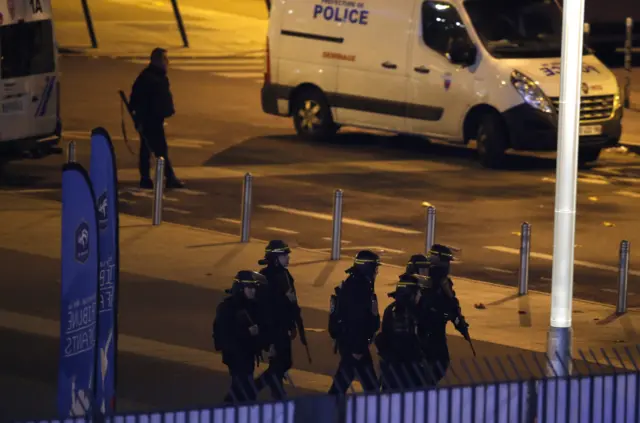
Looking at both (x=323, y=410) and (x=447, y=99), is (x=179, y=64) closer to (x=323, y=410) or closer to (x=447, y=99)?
(x=447, y=99)

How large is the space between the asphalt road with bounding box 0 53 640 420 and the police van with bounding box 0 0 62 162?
58 cm

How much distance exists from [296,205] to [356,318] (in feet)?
30.1

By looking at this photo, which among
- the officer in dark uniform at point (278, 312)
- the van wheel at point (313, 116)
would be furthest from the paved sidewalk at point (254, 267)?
the van wheel at point (313, 116)

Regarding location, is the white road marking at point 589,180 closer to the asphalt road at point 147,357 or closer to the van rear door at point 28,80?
the van rear door at point 28,80

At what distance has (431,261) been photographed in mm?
11258

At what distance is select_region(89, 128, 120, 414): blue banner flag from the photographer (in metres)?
9.60

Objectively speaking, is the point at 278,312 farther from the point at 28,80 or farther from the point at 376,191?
the point at 28,80

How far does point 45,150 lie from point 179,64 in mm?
12394

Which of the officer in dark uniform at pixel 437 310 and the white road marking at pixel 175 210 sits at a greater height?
the officer in dark uniform at pixel 437 310

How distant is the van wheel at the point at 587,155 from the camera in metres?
23.5

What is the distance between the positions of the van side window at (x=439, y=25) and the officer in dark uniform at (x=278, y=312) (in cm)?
1237

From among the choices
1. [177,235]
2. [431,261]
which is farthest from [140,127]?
[431,261]

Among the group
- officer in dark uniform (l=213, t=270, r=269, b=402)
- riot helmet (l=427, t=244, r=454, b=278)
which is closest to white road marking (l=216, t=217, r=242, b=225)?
riot helmet (l=427, t=244, r=454, b=278)

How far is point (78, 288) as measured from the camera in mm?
9156
